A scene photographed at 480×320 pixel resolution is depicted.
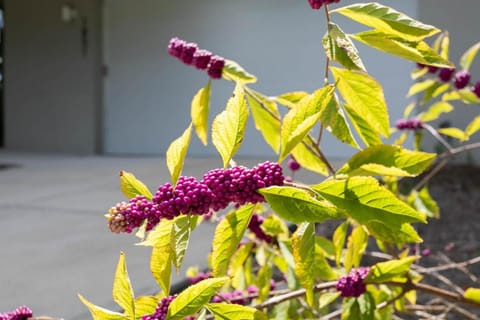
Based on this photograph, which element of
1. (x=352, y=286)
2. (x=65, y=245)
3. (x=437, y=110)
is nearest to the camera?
(x=352, y=286)

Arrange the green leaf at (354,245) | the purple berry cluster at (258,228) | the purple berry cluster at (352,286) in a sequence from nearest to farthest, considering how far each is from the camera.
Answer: the purple berry cluster at (352,286) < the green leaf at (354,245) < the purple berry cluster at (258,228)

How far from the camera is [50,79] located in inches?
434

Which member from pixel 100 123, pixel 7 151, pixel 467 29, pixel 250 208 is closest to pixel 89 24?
pixel 100 123

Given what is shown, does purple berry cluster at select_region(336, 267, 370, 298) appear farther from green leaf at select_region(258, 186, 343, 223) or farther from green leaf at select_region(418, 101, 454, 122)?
green leaf at select_region(418, 101, 454, 122)

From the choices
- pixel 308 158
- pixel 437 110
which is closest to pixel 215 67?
pixel 308 158

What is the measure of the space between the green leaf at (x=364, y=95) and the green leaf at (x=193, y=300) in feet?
1.26

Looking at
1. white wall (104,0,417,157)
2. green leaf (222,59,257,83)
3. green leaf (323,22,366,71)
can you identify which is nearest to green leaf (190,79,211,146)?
green leaf (222,59,257,83)

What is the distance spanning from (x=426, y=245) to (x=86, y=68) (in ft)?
24.4

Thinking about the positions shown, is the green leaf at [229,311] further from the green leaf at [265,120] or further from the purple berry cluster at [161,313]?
the green leaf at [265,120]

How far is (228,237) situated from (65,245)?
141 inches

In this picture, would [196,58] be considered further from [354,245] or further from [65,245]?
[65,245]

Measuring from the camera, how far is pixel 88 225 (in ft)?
15.6

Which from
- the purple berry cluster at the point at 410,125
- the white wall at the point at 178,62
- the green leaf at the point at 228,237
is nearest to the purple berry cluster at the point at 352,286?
the green leaf at the point at 228,237

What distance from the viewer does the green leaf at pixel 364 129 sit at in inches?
37.9
